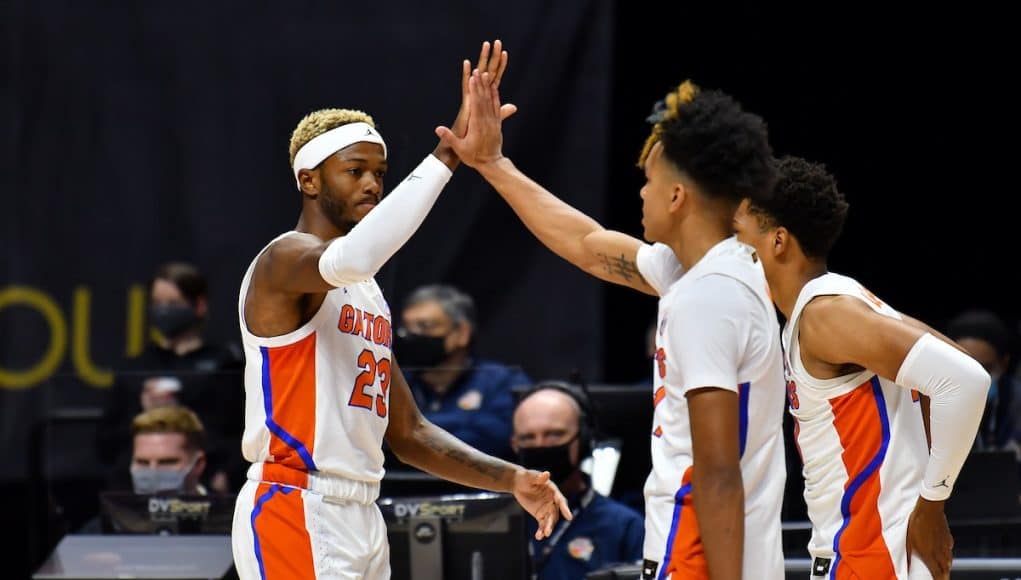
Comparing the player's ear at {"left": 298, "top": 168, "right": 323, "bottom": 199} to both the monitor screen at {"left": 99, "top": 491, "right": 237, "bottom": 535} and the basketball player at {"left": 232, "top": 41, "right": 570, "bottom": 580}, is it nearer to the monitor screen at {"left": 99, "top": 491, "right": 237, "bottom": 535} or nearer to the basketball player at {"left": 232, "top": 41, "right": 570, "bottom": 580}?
the basketball player at {"left": 232, "top": 41, "right": 570, "bottom": 580}

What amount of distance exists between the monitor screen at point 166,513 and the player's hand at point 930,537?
2448 millimetres

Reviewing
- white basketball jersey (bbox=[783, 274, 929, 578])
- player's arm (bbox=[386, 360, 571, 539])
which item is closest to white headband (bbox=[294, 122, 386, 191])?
player's arm (bbox=[386, 360, 571, 539])

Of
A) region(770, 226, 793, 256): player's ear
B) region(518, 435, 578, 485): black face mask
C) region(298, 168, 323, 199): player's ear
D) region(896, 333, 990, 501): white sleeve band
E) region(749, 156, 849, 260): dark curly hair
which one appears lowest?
region(518, 435, 578, 485): black face mask

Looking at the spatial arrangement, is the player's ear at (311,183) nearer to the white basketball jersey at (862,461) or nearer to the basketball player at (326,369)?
the basketball player at (326,369)

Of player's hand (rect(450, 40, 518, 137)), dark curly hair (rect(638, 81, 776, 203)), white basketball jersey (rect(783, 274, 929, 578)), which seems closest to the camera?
dark curly hair (rect(638, 81, 776, 203))

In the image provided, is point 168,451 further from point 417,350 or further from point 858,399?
point 858,399

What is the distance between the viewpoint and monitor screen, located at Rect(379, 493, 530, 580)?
4.93m

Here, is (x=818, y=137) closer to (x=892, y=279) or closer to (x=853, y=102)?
(x=853, y=102)

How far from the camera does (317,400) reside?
13.0ft

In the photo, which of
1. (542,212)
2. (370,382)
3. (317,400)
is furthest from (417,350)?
(317,400)

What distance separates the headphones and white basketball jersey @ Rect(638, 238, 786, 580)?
2224mm

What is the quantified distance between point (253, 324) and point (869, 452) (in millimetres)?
1587

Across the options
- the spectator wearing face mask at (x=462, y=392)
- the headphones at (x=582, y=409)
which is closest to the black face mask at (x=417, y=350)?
the spectator wearing face mask at (x=462, y=392)

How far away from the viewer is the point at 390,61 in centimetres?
818
